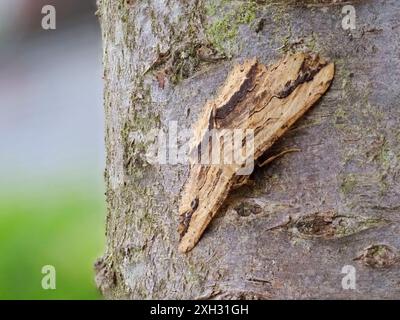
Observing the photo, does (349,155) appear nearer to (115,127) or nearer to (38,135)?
(115,127)

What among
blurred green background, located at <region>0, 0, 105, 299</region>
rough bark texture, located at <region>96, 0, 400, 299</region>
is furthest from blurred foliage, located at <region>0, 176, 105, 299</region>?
rough bark texture, located at <region>96, 0, 400, 299</region>

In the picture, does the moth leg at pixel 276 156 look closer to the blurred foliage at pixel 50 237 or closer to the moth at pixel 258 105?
the moth at pixel 258 105

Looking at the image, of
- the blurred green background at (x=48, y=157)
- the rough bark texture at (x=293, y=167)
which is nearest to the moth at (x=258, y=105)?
the rough bark texture at (x=293, y=167)

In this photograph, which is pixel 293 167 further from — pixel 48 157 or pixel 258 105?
pixel 48 157

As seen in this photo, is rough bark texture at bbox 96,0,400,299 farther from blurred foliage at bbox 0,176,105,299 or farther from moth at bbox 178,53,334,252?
blurred foliage at bbox 0,176,105,299

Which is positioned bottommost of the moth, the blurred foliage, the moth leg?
the blurred foliage

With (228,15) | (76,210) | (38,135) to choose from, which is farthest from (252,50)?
(38,135)

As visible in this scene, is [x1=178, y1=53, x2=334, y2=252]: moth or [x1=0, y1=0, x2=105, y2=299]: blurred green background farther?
[x1=0, y1=0, x2=105, y2=299]: blurred green background
